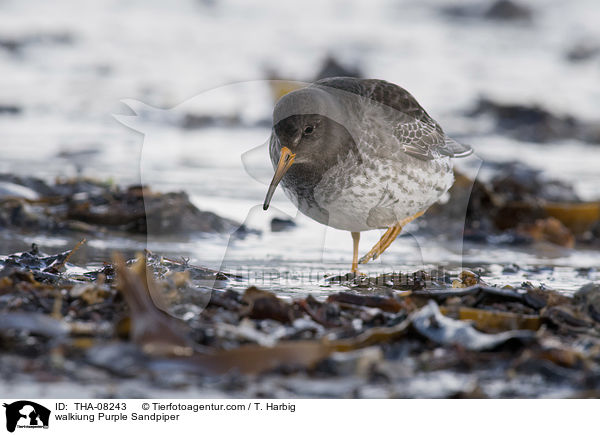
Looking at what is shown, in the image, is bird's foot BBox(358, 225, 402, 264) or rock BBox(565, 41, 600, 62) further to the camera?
rock BBox(565, 41, 600, 62)

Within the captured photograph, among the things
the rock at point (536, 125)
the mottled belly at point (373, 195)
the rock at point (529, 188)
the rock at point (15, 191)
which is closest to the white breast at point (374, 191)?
the mottled belly at point (373, 195)

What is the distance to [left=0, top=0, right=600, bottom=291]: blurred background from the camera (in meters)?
5.77

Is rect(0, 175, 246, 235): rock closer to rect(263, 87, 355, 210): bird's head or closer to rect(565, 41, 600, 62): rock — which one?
rect(263, 87, 355, 210): bird's head

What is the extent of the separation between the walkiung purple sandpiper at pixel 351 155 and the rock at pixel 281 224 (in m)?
1.30

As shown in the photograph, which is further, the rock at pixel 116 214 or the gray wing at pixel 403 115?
the rock at pixel 116 214

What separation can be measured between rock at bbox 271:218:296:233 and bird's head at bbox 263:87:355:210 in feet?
5.67

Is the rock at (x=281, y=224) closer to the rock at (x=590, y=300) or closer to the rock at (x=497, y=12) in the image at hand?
the rock at (x=590, y=300)

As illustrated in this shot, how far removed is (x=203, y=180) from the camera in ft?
25.2

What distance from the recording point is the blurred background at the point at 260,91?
5766 millimetres
